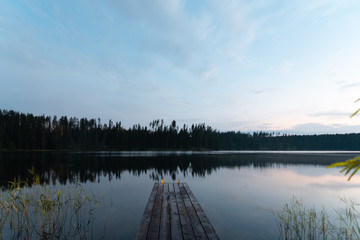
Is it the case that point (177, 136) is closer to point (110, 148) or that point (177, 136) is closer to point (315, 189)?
point (110, 148)

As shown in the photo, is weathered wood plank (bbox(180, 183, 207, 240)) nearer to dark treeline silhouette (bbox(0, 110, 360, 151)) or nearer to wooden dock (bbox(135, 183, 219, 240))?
wooden dock (bbox(135, 183, 219, 240))

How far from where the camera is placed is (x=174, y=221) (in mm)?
9086

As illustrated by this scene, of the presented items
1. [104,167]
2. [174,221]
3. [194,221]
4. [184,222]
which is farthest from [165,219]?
[104,167]

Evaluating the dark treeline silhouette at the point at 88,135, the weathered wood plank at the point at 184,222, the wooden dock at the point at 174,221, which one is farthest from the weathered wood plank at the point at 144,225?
the dark treeline silhouette at the point at 88,135

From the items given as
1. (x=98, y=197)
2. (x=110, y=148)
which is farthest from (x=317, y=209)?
(x=110, y=148)

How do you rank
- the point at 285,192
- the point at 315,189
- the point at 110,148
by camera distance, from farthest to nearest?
the point at 110,148, the point at 315,189, the point at 285,192

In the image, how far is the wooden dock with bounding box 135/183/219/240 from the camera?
25.2 ft

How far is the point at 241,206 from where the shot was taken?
1585 cm

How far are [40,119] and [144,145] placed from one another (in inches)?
2296

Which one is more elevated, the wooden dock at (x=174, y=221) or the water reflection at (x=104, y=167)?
the wooden dock at (x=174, y=221)

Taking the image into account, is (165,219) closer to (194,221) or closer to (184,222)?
(184,222)

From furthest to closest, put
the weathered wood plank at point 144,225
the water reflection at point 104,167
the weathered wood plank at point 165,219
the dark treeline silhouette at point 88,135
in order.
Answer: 1. the dark treeline silhouette at point 88,135
2. the water reflection at point 104,167
3. the weathered wood plank at point 165,219
4. the weathered wood plank at point 144,225

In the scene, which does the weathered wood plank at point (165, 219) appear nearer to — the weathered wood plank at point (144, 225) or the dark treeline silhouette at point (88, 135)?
the weathered wood plank at point (144, 225)

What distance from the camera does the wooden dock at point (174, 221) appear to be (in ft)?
25.2
